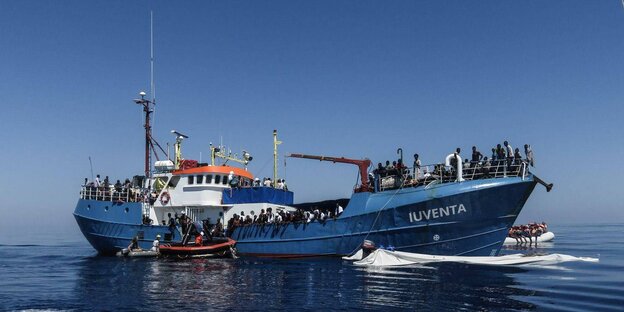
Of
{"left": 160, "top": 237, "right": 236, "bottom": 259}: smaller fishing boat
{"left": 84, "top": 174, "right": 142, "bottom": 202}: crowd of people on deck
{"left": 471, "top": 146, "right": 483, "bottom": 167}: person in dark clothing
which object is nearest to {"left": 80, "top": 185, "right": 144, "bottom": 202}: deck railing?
{"left": 84, "top": 174, "right": 142, "bottom": 202}: crowd of people on deck

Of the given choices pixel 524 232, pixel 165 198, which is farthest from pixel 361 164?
pixel 524 232

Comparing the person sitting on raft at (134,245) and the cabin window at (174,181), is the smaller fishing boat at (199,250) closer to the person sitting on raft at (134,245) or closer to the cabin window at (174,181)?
the person sitting on raft at (134,245)

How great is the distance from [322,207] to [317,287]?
11866 millimetres

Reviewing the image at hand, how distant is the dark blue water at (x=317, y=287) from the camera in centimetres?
1212

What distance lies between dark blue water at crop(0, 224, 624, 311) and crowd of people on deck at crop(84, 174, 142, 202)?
26.0 feet

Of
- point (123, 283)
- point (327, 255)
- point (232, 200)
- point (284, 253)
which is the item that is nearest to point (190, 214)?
point (232, 200)

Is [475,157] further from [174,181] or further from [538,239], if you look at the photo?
[538,239]

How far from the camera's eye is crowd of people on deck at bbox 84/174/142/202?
28875 millimetres

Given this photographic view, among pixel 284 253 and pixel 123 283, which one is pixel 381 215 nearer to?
pixel 284 253

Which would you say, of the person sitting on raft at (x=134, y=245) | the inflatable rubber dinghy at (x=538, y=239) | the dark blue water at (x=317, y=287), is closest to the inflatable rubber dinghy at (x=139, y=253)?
the person sitting on raft at (x=134, y=245)

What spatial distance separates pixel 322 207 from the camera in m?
26.7

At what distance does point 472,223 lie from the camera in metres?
19.5

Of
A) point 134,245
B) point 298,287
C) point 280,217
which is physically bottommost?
point 298,287

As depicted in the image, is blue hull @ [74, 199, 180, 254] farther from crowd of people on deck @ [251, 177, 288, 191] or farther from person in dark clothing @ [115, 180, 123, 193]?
crowd of people on deck @ [251, 177, 288, 191]
